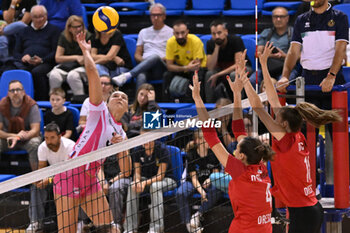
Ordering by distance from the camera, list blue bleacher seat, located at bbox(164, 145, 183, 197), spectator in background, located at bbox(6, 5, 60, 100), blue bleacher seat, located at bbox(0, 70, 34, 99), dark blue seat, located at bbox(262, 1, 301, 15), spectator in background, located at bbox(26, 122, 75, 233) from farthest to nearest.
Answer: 1. spectator in background, located at bbox(6, 5, 60, 100)
2. dark blue seat, located at bbox(262, 1, 301, 15)
3. blue bleacher seat, located at bbox(0, 70, 34, 99)
4. spectator in background, located at bbox(26, 122, 75, 233)
5. blue bleacher seat, located at bbox(164, 145, 183, 197)

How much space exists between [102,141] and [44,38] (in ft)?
14.8

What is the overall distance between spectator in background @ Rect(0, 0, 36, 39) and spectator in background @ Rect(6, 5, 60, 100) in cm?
34

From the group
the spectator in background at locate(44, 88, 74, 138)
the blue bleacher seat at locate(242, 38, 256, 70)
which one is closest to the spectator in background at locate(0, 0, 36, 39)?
the spectator in background at locate(44, 88, 74, 138)

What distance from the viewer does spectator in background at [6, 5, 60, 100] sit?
Answer: 31.9 feet

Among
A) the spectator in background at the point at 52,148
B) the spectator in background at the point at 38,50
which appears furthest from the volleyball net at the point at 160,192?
the spectator in background at the point at 38,50

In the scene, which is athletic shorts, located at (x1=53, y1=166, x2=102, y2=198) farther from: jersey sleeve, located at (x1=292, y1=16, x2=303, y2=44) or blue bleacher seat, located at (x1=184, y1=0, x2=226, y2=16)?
blue bleacher seat, located at (x1=184, y1=0, x2=226, y2=16)

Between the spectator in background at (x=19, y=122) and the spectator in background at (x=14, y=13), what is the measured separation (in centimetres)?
202

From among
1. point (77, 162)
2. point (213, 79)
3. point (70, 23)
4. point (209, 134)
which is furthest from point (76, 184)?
point (70, 23)

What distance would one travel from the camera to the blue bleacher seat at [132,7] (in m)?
10.7

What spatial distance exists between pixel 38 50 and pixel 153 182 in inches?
147

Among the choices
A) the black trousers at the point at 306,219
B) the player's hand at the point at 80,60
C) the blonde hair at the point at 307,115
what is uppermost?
the player's hand at the point at 80,60

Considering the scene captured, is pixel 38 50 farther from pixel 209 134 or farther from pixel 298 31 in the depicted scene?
pixel 209 134

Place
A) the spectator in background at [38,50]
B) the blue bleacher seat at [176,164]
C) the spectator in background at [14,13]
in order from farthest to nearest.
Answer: the spectator in background at [14,13] → the spectator in background at [38,50] → the blue bleacher seat at [176,164]

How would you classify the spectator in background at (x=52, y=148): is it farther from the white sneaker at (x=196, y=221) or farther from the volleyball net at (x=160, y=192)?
the white sneaker at (x=196, y=221)
